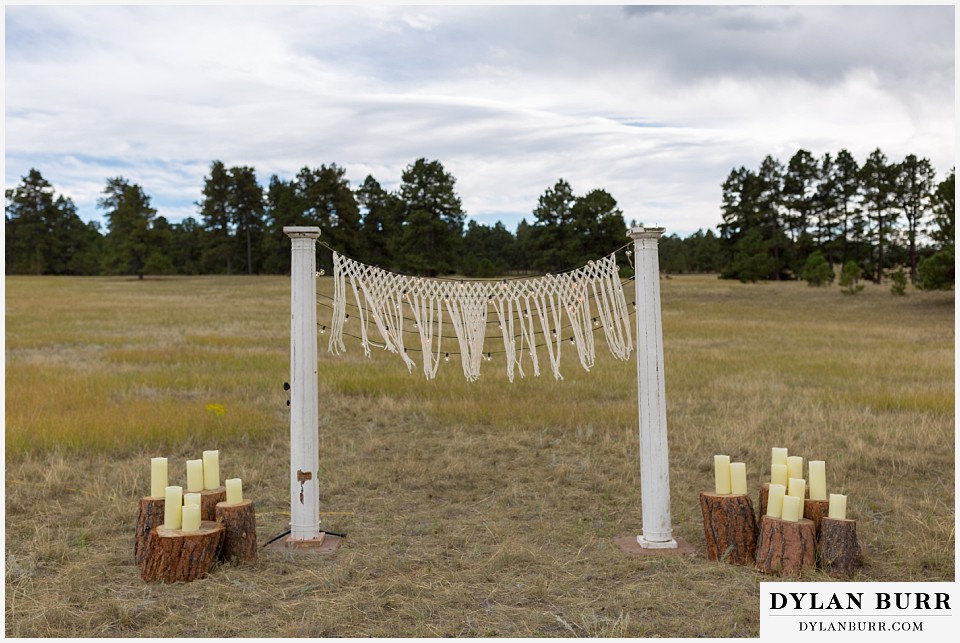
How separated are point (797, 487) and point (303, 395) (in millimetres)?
3647

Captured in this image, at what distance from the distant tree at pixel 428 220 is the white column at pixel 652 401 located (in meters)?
48.6

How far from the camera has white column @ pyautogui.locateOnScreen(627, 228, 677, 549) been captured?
565 centimetres

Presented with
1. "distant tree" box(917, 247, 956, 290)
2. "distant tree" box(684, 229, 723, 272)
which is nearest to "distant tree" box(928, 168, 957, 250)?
"distant tree" box(917, 247, 956, 290)

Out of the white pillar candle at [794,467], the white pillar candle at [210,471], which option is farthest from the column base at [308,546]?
the white pillar candle at [794,467]

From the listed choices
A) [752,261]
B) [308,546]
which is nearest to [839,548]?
[308,546]

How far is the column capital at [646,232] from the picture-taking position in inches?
221

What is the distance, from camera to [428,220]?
54.8 metres

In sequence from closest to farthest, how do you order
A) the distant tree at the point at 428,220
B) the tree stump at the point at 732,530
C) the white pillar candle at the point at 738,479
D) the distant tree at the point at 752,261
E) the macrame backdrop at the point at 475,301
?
the tree stump at the point at 732,530, the white pillar candle at the point at 738,479, the macrame backdrop at the point at 475,301, the distant tree at the point at 752,261, the distant tree at the point at 428,220

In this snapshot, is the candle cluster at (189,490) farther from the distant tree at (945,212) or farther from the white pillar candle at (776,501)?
the distant tree at (945,212)

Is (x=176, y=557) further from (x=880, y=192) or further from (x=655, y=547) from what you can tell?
(x=880, y=192)

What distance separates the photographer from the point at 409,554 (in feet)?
18.4

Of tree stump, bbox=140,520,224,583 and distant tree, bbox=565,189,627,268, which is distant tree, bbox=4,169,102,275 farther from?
tree stump, bbox=140,520,224,583

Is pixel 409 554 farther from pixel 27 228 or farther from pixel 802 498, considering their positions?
pixel 27 228

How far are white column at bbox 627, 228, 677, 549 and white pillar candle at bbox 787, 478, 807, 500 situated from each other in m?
0.86
